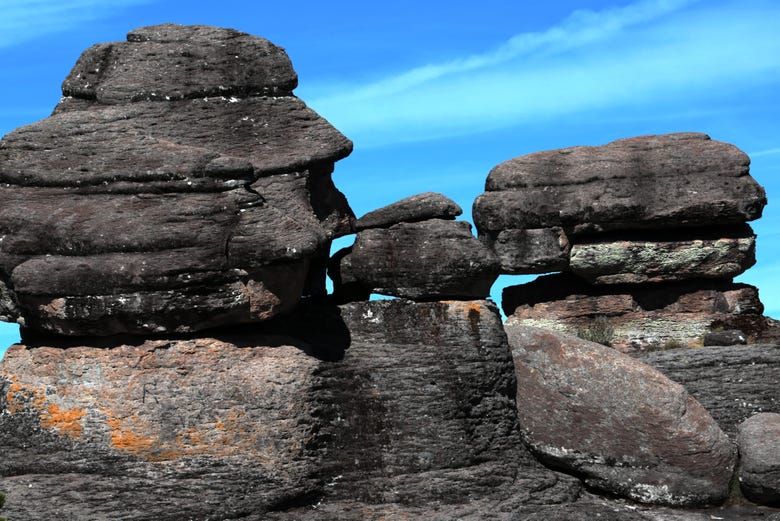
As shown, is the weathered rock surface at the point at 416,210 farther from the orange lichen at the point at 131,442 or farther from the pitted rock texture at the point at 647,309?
the pitted rock texture at the point at 647,309

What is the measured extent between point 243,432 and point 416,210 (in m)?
3.03

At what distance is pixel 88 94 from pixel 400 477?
16.4 feet

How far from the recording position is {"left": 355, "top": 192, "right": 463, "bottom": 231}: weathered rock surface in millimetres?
14578

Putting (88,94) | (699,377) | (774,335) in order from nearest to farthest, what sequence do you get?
(88,94) < (699,377) < (774,335)

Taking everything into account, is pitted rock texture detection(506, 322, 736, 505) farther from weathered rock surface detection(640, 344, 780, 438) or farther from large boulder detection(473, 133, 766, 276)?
large boulder detection(473, 133, 766, 276)

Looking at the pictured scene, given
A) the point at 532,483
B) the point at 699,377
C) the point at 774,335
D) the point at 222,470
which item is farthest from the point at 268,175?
→ the point at 774,335

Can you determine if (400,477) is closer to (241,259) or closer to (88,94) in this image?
(241,259)

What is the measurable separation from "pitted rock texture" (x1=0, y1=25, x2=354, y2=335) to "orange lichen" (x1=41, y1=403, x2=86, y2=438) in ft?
2.38

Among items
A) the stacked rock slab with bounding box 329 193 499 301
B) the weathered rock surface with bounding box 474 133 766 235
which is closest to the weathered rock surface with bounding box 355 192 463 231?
the stacked rock slab with bounding box 329 193 499 301

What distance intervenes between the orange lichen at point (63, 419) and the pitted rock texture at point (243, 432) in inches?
0.5

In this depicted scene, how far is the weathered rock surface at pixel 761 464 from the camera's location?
14828 millimetres

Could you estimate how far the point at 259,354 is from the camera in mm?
13211

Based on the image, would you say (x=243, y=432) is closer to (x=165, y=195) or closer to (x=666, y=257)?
(x=165, y=195)

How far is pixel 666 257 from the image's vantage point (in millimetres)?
20562
